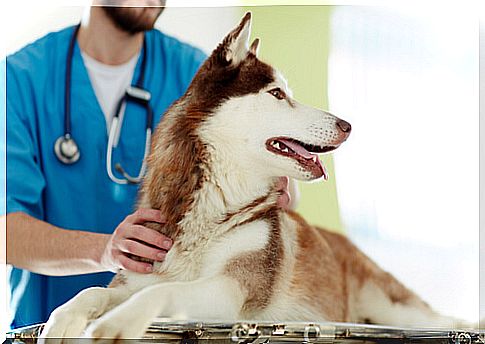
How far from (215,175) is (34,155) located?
355 millimetres

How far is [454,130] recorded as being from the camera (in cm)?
143

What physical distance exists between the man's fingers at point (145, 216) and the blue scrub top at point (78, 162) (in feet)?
0.06

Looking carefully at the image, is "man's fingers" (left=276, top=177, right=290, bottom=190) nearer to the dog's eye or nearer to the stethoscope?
the dog's eye

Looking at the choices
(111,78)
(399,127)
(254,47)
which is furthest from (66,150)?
(399,127)

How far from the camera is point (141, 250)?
139 cm

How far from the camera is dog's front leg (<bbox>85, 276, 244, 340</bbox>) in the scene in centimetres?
131

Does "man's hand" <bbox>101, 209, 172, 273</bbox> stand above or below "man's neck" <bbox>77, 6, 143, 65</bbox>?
below

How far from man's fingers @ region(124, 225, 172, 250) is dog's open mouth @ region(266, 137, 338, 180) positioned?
0.82 feet

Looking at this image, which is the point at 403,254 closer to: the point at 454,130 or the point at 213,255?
the point at 454,130

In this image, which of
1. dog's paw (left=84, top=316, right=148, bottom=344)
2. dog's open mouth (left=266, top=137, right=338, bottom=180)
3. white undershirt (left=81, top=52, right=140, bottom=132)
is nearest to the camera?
dog's paw (left=84, top=316, right=148, bottom=344)

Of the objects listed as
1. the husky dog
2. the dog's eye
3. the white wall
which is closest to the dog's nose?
the husky dog

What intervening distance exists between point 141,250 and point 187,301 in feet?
0.43

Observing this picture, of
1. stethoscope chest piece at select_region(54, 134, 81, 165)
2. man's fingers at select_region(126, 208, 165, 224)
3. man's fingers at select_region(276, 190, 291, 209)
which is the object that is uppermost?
stethoscope chest piece at select_region(54, 134, 81, 165)

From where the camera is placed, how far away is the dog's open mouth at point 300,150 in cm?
137
